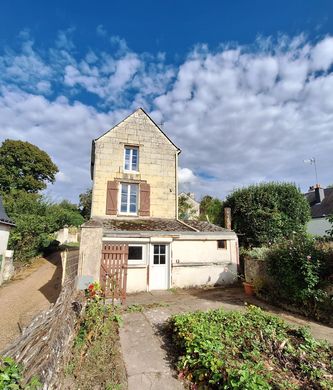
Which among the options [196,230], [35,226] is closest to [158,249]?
[196,230]

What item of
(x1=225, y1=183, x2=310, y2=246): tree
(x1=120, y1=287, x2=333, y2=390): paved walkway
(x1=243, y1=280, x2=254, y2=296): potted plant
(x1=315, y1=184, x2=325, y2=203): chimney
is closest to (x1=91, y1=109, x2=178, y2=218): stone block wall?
(x1=225, y1=183, x2=310, y2=246): tree

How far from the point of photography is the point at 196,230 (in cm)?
A: 1188

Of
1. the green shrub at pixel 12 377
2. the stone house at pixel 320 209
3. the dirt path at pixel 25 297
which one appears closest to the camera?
the green shrub at pixel 12 377

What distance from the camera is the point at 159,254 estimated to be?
36.5 feet

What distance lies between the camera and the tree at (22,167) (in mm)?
27203

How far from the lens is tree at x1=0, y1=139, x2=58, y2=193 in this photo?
27.2m

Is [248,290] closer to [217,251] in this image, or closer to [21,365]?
[217,251]

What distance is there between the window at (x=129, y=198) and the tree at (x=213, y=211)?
6368mm

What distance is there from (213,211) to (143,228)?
11.9 metres

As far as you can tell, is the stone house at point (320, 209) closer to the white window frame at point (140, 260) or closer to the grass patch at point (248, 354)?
the white window frame at point (140, 260)

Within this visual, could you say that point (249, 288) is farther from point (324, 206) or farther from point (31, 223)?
point (324, 206)

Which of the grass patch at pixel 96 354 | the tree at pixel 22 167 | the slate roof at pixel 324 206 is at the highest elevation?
the tree at pixel 22 167

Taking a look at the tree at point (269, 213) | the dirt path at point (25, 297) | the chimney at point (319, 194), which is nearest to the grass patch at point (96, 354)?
the dirt path at point (25, 297)

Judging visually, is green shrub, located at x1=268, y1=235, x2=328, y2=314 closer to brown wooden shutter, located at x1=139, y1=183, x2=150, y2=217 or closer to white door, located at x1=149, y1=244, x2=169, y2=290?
white door, located at x1=149, y1=244, x2=169, y2=290
